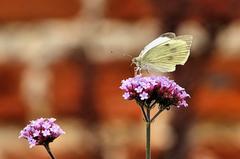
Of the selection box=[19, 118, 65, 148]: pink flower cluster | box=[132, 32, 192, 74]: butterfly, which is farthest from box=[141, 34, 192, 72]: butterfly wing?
box=[19, 118, 65, 148]: pink flower cluster

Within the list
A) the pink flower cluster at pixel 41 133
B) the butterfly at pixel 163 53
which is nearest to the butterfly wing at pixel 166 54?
the butterfly at pixel 163 53

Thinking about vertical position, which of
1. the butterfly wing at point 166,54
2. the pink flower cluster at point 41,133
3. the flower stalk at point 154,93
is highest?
the butterfly wing at point 166,54

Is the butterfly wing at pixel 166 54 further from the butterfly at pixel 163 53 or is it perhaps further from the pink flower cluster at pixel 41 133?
the pink flower cluster at pixel 41 133

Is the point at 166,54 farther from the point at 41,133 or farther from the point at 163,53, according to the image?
the point at 41,133

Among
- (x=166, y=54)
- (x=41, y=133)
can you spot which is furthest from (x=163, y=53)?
(x=41, y=133)

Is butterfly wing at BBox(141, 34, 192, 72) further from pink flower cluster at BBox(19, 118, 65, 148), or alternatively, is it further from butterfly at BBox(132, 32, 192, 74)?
pink flower cluster at BBox(19, 118, 65, 148)

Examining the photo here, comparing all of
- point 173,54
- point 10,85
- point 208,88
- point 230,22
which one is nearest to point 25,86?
point 10,85
